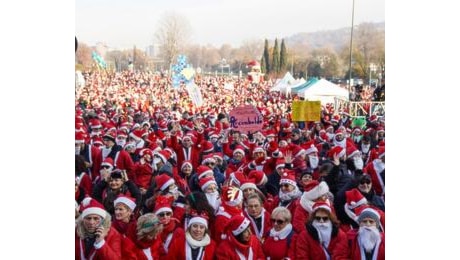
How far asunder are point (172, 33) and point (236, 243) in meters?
1.23

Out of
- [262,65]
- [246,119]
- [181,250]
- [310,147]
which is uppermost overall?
[262,65]

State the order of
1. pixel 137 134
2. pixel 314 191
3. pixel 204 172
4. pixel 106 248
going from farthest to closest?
1. pixel 137 134
2. pixel 204 172
3. pixel 314 191
4. pixel 106 248

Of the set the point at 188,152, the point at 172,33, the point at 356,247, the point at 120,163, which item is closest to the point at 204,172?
the point at 188,152

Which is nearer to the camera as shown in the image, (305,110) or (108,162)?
(305,110)

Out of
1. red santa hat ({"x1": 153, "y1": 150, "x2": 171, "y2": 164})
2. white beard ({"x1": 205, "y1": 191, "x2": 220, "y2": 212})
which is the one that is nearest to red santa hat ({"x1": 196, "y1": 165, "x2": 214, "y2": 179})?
white beard ({"x1": 205, "y1": 191, "x2": 220, "y2": 212})

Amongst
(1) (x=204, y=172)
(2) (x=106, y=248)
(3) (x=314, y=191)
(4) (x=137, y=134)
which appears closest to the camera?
(2) (x=106, y=248)

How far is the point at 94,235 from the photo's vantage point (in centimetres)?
487

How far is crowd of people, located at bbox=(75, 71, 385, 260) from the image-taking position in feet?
16.1

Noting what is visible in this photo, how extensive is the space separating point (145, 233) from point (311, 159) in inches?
41.0

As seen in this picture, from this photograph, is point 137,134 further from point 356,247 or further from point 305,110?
point 356,247

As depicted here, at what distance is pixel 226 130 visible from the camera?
505 cm

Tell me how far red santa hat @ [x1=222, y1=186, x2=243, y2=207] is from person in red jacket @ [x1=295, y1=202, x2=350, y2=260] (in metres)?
0.41
